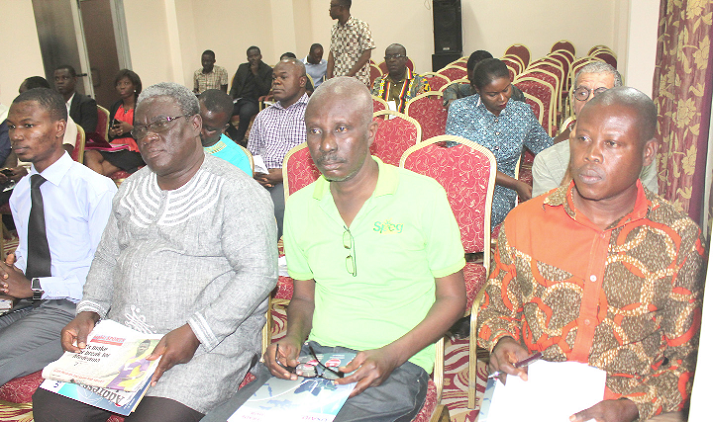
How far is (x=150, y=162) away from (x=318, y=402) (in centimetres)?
96

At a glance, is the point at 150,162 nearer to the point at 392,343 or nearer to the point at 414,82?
the point at 392,343

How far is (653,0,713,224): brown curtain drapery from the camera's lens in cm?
170

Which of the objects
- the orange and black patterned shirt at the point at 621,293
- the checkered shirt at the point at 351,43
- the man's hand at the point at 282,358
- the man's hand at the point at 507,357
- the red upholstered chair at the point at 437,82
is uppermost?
the checkered shirt at the point at 351,43

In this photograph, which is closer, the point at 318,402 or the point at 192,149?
the point at 318,402

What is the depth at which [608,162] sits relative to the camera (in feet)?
4.20

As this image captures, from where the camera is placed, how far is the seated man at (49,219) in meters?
2.08

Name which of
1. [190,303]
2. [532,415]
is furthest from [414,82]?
[532,415]

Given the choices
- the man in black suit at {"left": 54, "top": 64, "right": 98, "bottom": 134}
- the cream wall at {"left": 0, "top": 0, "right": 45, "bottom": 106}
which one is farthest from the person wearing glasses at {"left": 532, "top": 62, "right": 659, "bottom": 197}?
the cream wall at {"left": 0, "top": 0, "right": 45, "bottom": 106}

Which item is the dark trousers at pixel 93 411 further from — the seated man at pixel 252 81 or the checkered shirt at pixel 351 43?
the seated man at pixel 252 81

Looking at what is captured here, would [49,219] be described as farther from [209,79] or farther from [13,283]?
[209,79]

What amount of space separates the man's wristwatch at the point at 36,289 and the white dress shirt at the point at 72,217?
0.20ft

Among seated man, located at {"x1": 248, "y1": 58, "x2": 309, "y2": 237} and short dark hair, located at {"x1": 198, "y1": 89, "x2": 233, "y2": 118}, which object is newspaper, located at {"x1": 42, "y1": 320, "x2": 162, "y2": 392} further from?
seated man, located at {"x1": 248, "y1": 58, "x2": 309, "y2": 237}

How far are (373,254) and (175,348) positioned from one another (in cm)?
64

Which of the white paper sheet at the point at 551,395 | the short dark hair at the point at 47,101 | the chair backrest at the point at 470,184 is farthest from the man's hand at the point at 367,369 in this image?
the short dark hair at the point at 47,101
